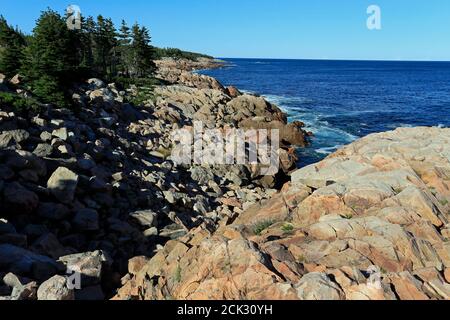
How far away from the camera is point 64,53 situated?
44375mm

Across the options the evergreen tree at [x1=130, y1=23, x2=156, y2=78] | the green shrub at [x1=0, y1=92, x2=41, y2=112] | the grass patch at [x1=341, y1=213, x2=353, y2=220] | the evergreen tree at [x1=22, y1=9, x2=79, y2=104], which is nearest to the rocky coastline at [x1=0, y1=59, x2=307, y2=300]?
the green shrub at [x1=0, y1=92, x2=41, y2=112]

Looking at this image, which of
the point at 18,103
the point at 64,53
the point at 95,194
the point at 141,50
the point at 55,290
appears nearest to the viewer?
the point at 55,290

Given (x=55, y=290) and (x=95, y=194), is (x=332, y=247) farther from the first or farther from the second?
(x=95, y=194)

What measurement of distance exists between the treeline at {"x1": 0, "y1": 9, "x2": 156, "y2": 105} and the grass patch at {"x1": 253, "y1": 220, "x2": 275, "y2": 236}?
25.8 m

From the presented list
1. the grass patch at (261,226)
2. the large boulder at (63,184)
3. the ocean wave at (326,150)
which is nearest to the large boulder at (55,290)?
the grass patch at (261,226)

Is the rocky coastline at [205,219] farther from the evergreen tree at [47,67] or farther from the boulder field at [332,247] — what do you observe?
the evergreen tree at [47,67]

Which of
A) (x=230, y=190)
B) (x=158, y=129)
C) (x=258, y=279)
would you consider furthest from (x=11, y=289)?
(x=158, y=129)

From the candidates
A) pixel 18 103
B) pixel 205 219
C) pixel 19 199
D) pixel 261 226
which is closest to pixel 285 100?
pixel 205 219

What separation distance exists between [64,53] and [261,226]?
3796 cm

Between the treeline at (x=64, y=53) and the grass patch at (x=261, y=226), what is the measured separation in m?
25.8

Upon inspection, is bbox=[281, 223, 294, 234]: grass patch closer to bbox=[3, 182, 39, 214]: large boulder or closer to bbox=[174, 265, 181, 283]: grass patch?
bbox=[174, 265, 181, 283]: grass patch

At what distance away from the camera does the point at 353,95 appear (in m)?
99.8

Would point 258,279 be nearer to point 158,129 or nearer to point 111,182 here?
point 111,182

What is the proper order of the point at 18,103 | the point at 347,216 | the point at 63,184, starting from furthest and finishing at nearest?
the point at 18,103 → the point at 63,184 → the point at 347,216
